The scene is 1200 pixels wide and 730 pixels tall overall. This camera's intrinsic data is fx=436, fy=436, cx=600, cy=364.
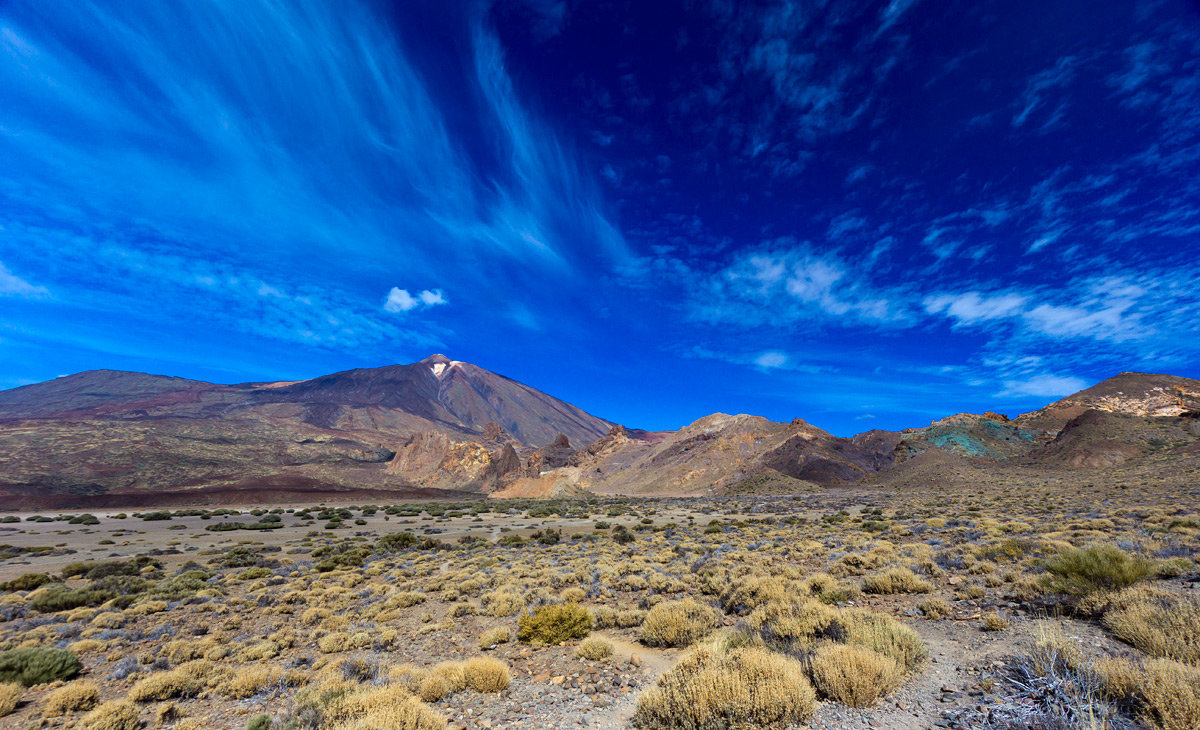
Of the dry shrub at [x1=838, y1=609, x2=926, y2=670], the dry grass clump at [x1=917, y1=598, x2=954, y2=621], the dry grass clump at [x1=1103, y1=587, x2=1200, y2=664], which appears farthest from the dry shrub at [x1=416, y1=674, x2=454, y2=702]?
the dry grass clump at [x1=1103, y1=587, x2=1200, y2=664]

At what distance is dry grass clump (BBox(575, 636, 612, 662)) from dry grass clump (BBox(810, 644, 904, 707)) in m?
3.67

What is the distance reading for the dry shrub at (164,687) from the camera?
727 cm

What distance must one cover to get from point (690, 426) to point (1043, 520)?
9401cm

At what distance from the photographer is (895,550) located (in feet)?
47.2

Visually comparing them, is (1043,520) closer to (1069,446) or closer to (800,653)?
(800,653)

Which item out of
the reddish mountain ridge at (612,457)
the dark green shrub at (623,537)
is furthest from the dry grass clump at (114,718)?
the reddish mountain ridge at (612,457)

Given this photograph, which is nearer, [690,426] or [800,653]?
[800,653]

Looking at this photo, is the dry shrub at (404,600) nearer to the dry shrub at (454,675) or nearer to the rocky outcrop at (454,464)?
the dry shrub at (454,675)

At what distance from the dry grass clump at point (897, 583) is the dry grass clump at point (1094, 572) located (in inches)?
88.3

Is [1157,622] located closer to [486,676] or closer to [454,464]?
[486,676]

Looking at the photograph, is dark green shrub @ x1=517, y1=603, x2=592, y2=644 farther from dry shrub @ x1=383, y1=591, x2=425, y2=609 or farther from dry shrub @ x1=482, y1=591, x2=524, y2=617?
dry shrub @ x1=383, y1=591, x2=425, y2=609

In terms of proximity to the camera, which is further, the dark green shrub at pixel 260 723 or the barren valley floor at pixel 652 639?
the dark green shrub at pixel 260 723

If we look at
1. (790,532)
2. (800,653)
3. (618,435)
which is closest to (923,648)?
(800,653)

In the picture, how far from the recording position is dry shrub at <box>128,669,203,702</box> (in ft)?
23.9
